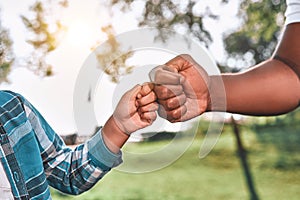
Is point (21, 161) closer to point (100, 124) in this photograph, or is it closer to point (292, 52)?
point (100, 124)

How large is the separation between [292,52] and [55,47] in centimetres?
188

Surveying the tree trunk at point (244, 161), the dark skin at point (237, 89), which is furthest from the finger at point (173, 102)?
the tree trunk at point (244, 161)

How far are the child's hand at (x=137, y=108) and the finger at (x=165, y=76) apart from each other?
0.02 m

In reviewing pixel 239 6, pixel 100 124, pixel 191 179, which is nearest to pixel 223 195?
pixel 191 179

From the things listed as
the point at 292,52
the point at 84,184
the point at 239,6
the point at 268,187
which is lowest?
the point at 268,187

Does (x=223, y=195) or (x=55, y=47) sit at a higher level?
(x=55, y=47)

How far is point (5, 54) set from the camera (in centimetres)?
238

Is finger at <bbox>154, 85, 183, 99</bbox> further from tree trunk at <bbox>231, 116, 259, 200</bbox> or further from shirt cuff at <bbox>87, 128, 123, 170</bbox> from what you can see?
tree trunk at <bbox>231, 116, 259, 200</bbox>

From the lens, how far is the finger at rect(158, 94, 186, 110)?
0.69 m

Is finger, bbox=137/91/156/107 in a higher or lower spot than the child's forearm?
higher

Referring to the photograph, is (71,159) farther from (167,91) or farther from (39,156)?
(167,91)

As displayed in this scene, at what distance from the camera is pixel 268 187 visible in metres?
2.59

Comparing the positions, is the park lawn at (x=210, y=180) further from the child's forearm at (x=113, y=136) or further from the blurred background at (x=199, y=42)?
the child's forearm at (x=113, y=136)

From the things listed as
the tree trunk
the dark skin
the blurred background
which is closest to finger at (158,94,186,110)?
the dark skin
